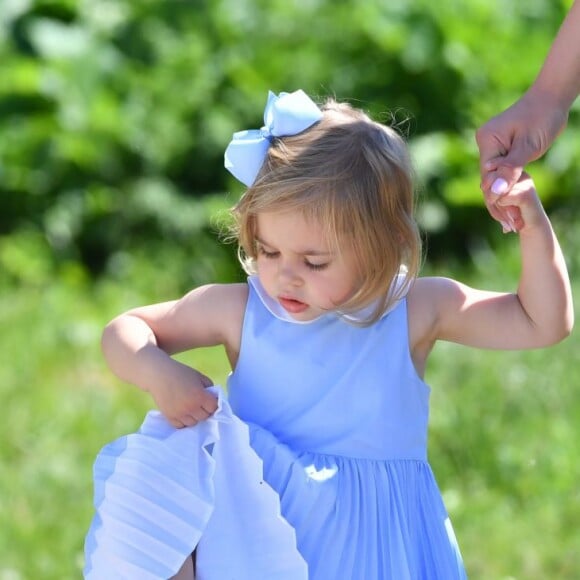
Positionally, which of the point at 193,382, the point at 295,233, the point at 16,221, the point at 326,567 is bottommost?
the point at 16,221

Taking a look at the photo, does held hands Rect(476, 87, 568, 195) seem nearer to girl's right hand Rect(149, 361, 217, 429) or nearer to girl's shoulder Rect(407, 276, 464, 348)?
girl's shoulder Rect(407, 276, 464, 348)

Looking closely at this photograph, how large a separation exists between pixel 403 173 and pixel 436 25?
392cm

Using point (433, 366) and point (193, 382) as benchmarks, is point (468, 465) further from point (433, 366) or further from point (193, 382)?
point (193, 382)

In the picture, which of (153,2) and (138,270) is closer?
(138,270)

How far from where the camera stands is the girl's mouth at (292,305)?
253 centimetres

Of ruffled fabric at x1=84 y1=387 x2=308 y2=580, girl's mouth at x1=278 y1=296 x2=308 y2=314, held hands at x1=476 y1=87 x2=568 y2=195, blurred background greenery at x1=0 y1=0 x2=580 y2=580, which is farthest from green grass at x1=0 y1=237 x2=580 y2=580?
Result: held hands at x1=476 y1=87 x2=568 y2=195

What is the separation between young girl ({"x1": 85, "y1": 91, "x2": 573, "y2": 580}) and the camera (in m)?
2.48

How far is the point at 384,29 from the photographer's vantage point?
20.8 ft

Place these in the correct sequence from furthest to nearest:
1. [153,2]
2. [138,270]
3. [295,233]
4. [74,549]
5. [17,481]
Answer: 1. [153,2]
2. [138,270]
3. [17,481]
4. [74,549]
5. [295,233]

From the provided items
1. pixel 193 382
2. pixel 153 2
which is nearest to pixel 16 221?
pixel 153 2

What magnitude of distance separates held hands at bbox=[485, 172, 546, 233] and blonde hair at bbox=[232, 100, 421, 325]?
183mm

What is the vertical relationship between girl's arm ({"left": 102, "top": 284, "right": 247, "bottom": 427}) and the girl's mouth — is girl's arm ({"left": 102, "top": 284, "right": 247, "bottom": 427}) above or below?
below

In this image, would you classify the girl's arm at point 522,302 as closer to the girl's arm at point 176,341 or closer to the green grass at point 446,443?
the girl's arm at point 176,341

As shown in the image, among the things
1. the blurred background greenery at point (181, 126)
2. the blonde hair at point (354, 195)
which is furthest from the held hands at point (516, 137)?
the blurred background greenery at point (181, 126)
